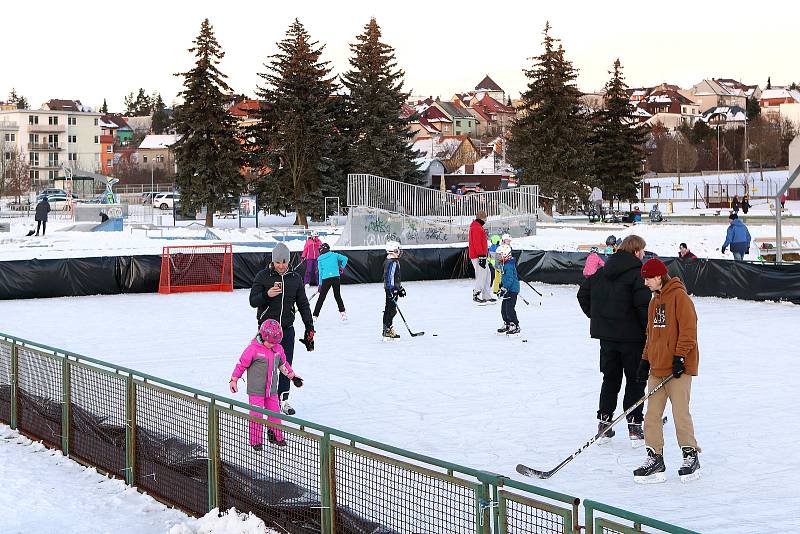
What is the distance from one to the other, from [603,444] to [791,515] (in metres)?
2.34

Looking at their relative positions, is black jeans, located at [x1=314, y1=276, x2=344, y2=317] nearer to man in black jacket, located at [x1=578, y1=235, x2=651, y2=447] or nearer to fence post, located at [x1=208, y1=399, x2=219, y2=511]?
man in black jacket, located at [x1=578, y1=235, x2=651, y2=447]

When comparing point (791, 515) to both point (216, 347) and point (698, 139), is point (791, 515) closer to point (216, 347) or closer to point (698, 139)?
point (216, 347)

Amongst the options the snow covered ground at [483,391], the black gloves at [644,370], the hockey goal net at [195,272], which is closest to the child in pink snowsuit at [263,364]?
the snow covered ground at [483,391]

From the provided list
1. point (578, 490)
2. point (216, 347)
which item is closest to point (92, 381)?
point (578, 490)

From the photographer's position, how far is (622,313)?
887 cm

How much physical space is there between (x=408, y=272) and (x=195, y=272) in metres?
5.59

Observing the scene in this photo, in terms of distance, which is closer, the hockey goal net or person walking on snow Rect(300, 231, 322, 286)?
person walking on snow Rect(300, 231, 322, 286)

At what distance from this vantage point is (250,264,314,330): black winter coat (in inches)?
394

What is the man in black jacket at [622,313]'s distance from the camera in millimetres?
8852

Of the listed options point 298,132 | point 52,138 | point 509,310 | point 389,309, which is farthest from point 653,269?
point 52,138

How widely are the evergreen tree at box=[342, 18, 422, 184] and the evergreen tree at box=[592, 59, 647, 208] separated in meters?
13.1

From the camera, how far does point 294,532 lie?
21.4ft

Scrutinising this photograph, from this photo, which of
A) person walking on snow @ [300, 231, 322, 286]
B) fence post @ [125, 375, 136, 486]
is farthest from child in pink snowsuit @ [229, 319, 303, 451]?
person walking on snow @ [300, 231, 322, 286]

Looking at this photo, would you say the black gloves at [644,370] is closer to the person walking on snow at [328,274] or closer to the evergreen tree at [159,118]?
the person walking on snow at [328,274]
